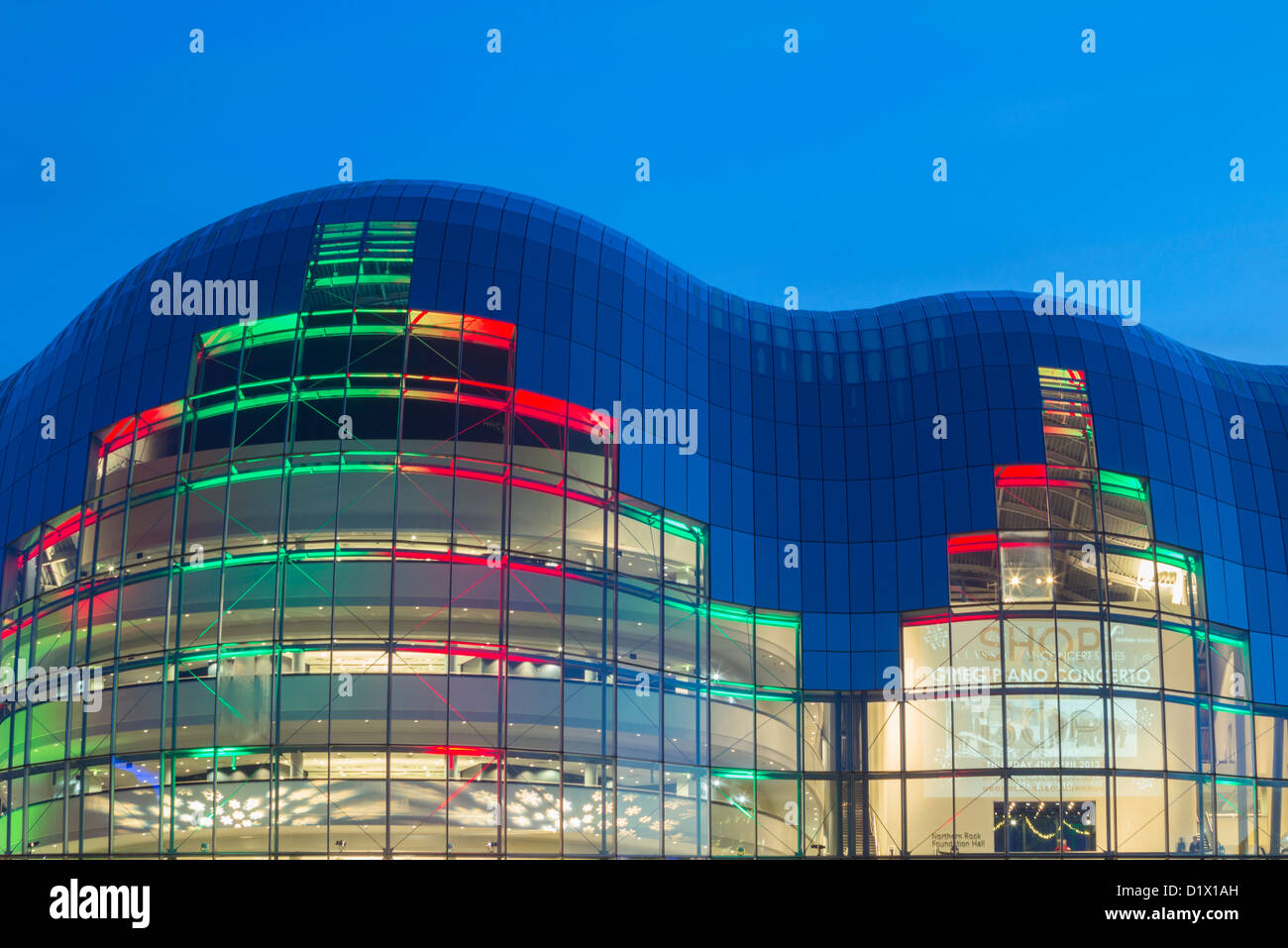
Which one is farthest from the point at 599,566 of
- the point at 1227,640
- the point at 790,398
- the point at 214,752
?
the point at 1227,640

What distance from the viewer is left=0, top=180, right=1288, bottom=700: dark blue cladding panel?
121 feet

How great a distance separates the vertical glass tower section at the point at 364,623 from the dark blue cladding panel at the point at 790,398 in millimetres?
1273

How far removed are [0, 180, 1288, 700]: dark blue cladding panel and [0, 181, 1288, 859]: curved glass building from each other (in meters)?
0.14

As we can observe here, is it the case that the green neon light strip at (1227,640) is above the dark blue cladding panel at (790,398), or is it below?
below

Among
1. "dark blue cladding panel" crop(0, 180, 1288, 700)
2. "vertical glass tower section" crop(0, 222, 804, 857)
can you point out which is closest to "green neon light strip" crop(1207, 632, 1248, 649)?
"dark blue cladding panel" crop(0, 180, 1288, 700)

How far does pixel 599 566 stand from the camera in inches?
1380

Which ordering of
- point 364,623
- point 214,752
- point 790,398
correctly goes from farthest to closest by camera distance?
point 790,398 → point 364,623 → point 214,752

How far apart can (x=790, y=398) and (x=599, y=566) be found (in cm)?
1077

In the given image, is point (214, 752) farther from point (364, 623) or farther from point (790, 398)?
point (790, 398)

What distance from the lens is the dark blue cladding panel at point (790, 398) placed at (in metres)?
36.8

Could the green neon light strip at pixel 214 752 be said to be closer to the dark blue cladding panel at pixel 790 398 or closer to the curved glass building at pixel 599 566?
the curved glass building at pixel 599 566

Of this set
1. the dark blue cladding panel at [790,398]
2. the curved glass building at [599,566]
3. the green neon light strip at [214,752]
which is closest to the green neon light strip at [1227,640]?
the curved glass building at [599,566]
